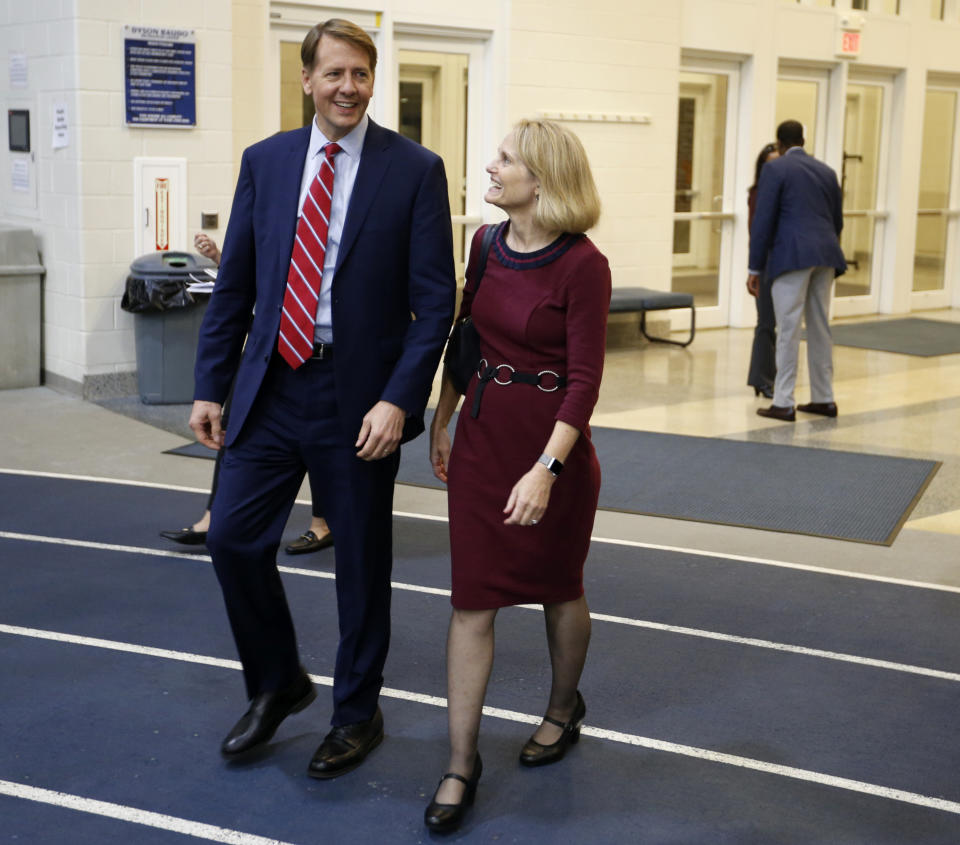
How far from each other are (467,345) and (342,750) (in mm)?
1053

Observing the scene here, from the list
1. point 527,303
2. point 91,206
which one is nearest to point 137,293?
point 91,206

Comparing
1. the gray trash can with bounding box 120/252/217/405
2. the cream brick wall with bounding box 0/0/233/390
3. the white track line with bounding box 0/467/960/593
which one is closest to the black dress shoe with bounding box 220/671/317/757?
the white track line with bounding box 0/467/960/593

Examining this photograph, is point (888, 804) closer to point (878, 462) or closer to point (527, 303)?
point (527, 303)

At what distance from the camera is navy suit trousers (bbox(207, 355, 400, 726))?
3178 mm

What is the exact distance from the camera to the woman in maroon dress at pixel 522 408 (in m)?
3.03

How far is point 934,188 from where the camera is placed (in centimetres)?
1449

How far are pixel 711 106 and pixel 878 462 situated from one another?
19.8ft

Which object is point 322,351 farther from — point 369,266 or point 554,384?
point 554,384

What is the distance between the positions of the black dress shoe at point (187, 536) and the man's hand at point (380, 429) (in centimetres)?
235

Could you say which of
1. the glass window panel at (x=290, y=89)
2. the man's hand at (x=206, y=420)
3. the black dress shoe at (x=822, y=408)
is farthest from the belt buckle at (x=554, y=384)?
the glass window panel at (x=290, y=89)

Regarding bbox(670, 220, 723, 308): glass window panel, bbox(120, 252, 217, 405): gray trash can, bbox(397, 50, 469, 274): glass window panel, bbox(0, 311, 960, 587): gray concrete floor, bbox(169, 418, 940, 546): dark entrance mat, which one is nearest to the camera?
bbox(0, 311, 960, 587): gray concrete floor

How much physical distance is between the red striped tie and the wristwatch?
0.61m

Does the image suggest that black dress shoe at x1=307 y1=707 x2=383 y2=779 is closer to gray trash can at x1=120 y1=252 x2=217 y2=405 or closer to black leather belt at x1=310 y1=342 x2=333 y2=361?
black leather belt at x1=310 y1=342 x2=333 y2=361

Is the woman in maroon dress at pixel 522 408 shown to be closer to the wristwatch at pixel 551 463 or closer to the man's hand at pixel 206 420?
the wristwatch at pixel 551 463
